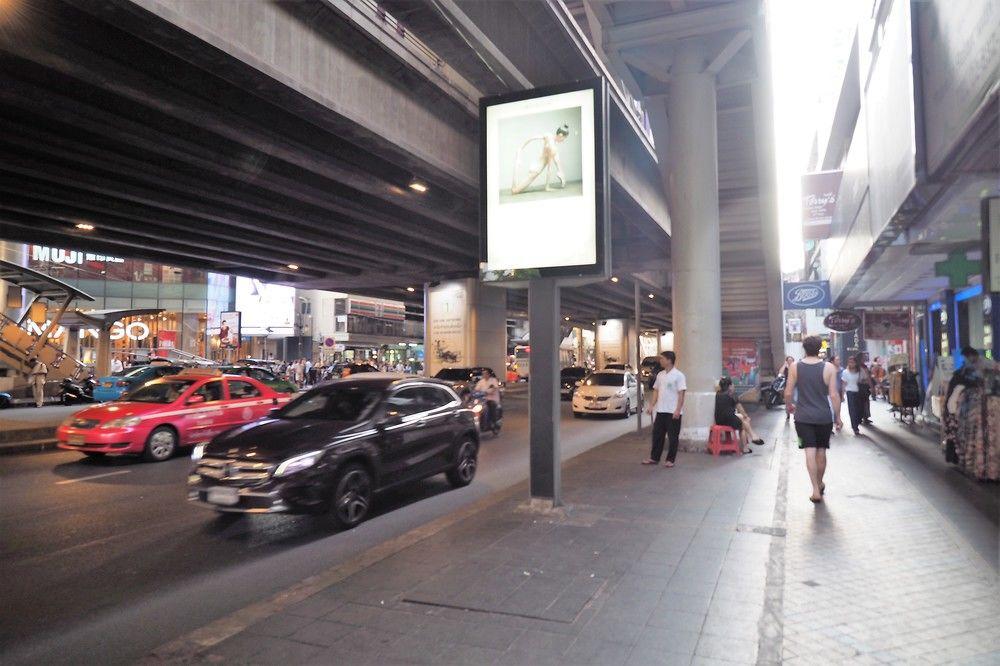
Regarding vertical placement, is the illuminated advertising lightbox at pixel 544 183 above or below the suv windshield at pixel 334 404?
above

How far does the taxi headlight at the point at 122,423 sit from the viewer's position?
1069cm

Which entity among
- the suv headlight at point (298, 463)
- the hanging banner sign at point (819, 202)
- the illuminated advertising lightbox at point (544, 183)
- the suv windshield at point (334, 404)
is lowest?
the suv headlight at point (298, 463)

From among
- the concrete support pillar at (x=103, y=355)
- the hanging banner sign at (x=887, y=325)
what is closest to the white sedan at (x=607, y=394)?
the hanging banner sign at (x=887, y=325)

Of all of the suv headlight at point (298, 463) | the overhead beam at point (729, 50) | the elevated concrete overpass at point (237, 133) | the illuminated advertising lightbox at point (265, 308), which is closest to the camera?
the suv headlight at point (298, 463)

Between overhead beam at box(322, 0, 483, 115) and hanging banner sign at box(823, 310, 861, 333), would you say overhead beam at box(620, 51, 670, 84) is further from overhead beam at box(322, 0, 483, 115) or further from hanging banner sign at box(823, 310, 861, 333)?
hanging banner sign at box(823, 310, 861, 333)

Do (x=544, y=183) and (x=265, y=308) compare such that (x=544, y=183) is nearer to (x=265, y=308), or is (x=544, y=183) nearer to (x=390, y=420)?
(x=390, y=420)

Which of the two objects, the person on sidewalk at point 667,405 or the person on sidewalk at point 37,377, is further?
the person on sidewalk at point 37,377

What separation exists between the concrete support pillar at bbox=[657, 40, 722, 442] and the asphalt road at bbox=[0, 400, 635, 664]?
476 centimetres

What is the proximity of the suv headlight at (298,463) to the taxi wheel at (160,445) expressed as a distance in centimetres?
619

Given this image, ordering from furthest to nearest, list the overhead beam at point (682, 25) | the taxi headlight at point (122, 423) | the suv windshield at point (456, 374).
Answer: the suv windshield at point (456, 374)
the overhead beam at point (682, 25)
the taxi headlight at point (122, 423)

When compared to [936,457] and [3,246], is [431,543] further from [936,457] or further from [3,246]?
[3,246]

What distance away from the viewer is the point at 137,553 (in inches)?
242

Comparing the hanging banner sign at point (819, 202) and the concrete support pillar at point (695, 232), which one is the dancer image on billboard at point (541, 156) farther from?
the hanging banner sign at point (819, 202)

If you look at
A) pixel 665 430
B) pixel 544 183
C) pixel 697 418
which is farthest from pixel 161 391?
pixel 697 418
